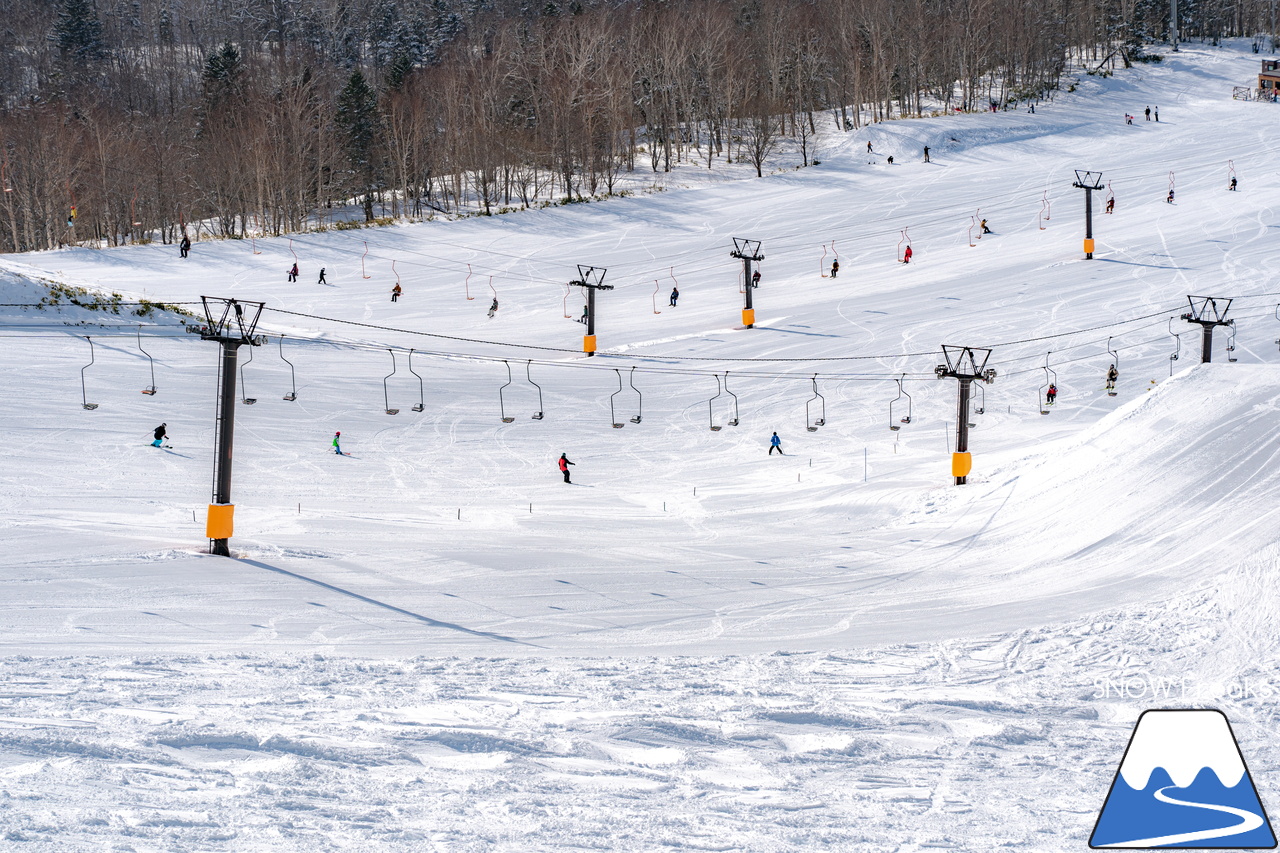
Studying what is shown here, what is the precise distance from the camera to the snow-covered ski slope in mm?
9422

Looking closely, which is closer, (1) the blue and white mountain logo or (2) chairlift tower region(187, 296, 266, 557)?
(1) the blue and white mountain logo

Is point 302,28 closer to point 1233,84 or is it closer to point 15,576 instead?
point 1233,84

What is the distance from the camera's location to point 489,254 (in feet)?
169

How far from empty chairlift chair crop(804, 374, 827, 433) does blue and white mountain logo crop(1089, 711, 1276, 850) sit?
21.6m

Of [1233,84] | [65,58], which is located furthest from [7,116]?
[1233,84]

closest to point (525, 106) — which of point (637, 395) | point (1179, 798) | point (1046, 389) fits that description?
point (637, 395)

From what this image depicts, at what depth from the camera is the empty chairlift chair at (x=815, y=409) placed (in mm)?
29766

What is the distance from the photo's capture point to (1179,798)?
261 inches

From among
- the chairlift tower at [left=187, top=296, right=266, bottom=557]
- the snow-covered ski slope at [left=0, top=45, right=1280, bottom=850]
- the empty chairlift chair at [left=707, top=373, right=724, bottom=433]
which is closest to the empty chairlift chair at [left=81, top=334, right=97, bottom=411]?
the snow-covered ski slope at [left=0, top=45, right=1280, bottom=850]

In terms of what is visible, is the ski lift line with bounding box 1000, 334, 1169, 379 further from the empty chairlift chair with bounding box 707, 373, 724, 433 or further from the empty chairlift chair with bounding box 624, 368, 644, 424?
the empty chairlift chair with bounding box 624, 368, 644, 424

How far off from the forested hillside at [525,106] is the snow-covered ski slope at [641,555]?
20.7 m

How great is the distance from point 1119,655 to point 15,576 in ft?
51.0

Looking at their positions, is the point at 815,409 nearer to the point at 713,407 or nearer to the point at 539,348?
the point at 713,407

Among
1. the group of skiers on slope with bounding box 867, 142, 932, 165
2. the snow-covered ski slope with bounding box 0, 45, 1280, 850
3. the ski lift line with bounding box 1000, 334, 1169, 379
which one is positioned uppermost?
the group of skiers on slope with bounding box 867, 142, 932, 165
